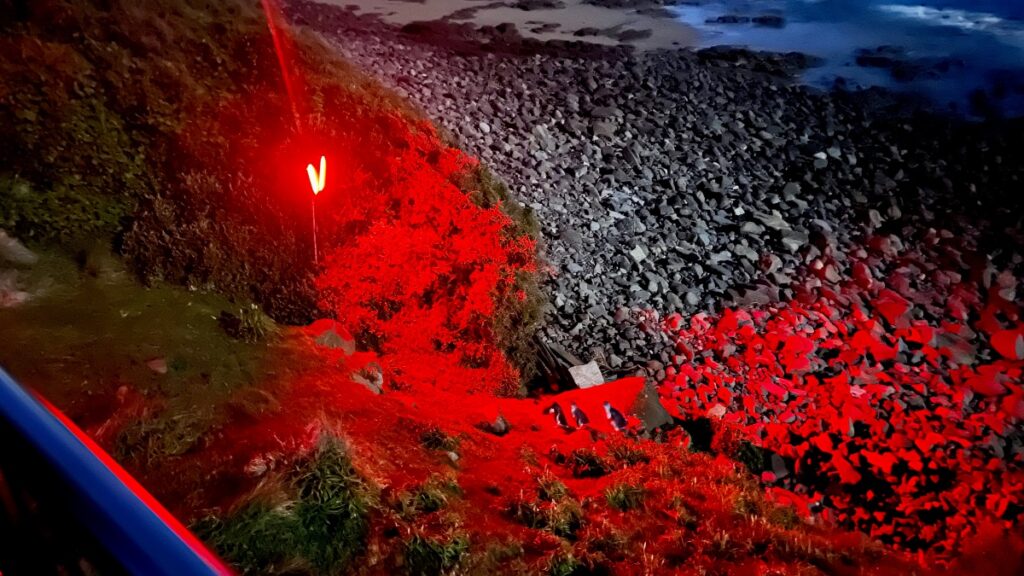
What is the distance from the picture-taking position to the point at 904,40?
16.0 metres

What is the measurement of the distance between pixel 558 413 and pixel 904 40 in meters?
15.7

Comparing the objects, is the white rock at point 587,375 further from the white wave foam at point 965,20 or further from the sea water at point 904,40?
the white wave foam at point 965,20

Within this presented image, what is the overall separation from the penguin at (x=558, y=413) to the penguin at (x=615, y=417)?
48 cm

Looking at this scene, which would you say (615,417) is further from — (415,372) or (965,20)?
(965,20)

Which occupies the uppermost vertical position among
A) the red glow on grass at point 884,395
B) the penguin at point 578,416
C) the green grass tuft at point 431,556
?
the green grass tuft at point 431,556

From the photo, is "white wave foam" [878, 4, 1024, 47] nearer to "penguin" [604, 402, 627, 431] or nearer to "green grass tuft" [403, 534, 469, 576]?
"penguin" [604, 402, 627, 431]

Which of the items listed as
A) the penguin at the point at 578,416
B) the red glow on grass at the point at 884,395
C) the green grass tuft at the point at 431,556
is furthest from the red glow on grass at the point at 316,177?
the red glow on grass at the point at 884,395

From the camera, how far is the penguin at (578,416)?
6.49 metres

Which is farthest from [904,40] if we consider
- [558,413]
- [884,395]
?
[558,413]

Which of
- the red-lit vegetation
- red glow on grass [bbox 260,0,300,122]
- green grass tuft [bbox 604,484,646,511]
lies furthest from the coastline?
green grass tuft [bbox 604,484,646,511]

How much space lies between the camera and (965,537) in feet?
21.3

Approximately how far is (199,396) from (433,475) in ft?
6.44

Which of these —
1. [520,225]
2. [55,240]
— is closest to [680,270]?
[520,225]

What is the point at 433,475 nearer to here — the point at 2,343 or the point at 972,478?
the point at 2,343
